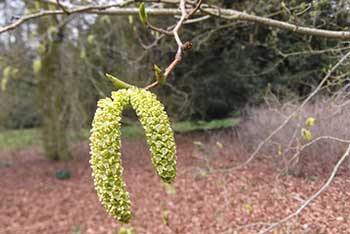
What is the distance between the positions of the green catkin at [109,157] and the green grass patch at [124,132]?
623 cm

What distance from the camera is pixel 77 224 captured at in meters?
4.91

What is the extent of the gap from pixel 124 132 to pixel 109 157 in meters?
6.92

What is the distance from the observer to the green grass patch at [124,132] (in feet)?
24.5

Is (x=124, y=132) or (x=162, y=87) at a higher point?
(x=162, y=87)

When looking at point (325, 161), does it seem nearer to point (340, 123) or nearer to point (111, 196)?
point (340, 123)

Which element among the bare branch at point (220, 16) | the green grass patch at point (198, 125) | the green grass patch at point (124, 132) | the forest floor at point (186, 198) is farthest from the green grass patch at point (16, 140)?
the bare branch at point (220, 16)

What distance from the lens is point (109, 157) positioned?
2.34 ft

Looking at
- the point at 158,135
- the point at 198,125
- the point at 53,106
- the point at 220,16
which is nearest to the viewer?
the point at 158,135

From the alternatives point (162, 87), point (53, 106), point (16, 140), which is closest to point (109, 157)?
point (162, 87)

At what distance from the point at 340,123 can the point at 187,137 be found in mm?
5327

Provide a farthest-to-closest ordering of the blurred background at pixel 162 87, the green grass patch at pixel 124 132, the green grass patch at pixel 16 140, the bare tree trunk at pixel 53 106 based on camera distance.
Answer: the green grass patch at pixel 16 140 → the bare tree trunk at pixel 53 106 → the green grass patch at pixel 124 132 → the blurred background at pixel 162 87

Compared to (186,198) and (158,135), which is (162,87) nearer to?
(186,198)

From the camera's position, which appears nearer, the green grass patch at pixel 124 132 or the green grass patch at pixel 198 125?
the green grass patch at pixel 124 132

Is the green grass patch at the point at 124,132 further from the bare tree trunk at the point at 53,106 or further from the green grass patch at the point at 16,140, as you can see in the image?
the bare tree trunk at the point at 53,106
